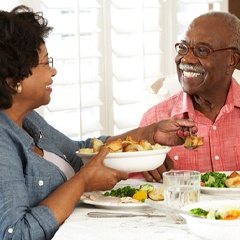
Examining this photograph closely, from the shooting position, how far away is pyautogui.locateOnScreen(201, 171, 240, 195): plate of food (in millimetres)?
2363

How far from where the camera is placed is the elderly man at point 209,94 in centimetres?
292

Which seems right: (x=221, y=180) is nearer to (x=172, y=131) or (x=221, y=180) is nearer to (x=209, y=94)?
(x=172, y=131)

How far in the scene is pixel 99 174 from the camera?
2.27m

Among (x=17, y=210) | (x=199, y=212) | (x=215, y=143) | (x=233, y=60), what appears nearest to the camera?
(x=199, y=212)

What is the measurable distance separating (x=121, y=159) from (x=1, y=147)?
409mm

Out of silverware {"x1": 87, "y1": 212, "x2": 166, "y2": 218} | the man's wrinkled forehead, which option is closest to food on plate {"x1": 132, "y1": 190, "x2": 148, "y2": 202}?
silverware {"x1": 87, "y1": 212, "x2": 166, "y2": 218}

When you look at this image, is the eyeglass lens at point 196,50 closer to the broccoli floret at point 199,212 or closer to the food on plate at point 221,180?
the food on plate at point 221,180

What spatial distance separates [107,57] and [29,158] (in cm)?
171

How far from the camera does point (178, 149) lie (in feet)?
9.68

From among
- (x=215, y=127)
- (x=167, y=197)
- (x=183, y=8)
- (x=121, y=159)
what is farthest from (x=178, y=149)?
(x=183, y=8)

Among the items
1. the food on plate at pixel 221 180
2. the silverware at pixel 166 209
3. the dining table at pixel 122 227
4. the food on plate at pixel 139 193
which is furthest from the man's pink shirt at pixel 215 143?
the silverware at pixel 166 209

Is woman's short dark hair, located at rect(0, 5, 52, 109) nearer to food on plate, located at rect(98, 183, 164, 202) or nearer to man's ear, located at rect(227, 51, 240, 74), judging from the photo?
food on plate, located at rect(98, 183, 164, 202)

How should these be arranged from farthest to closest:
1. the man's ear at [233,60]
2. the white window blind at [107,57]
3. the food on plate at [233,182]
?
1. the white window blind at [107,57]
2. the man's ear at [233,60]
3. the food on plate at [233,182]

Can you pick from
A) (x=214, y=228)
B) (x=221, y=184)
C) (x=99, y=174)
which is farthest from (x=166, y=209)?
(x=221, y=184)
